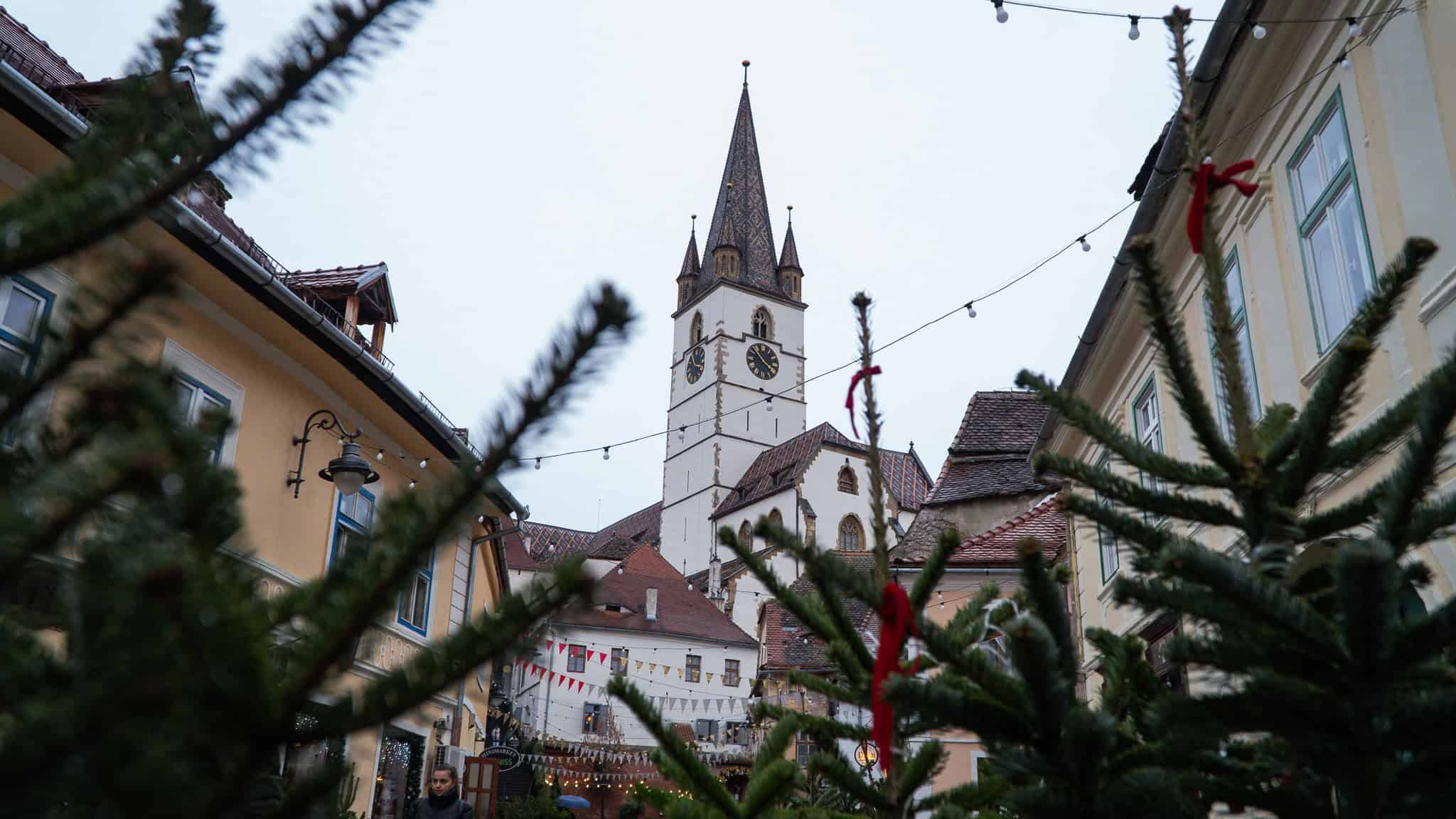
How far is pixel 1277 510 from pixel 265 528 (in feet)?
32.7

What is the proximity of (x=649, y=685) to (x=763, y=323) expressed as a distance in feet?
97.9

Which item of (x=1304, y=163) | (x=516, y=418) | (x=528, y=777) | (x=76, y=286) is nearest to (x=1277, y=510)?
(x=516, y=418)

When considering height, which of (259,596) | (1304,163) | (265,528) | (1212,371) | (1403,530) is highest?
(1304,163)

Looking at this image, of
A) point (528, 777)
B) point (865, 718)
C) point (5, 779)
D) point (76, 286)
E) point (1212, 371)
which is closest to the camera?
point (5, 779)

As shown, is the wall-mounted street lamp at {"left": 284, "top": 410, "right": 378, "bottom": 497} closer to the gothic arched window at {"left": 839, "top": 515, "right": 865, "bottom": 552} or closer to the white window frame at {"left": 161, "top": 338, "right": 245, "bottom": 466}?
the white window frame at {"left": 161, "top": 338, "right": 245, "bottom": 466}

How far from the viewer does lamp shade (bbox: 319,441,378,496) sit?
1043 cm

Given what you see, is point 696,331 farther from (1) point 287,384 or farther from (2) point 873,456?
(2) point 873,456

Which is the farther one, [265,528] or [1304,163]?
[265,528]

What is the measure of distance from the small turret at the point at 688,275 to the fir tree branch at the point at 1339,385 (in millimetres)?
71985

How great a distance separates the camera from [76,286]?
88 cm

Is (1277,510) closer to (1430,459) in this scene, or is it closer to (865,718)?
(1430,459)

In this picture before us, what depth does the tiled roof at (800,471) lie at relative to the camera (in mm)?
59000

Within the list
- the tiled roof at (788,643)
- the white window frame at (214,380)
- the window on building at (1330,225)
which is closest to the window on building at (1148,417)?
the window on building at (1330,225)

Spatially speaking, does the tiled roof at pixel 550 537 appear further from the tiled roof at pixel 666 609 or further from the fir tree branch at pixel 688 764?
the fir tree branch at pixel 688 764
